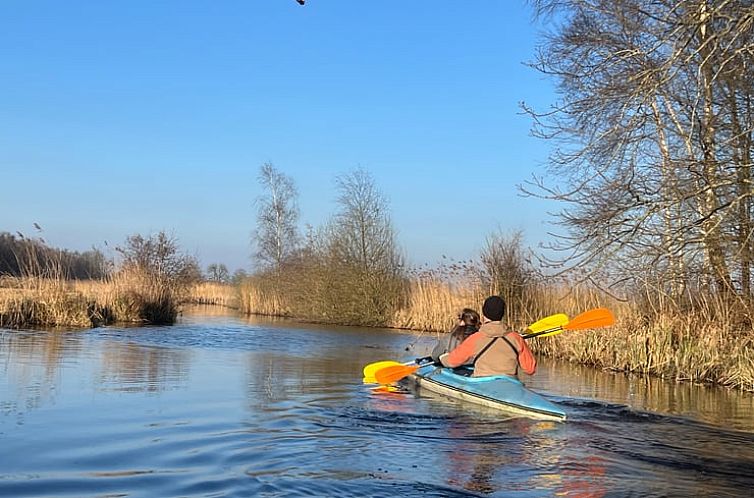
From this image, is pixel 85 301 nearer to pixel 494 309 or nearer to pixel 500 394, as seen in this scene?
pixel 494 309

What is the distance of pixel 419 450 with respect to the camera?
20.6ft

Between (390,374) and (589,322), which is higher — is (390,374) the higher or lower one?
the lower one

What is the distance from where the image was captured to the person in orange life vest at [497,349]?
8375 mm

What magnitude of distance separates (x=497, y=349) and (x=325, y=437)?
2.51 metres

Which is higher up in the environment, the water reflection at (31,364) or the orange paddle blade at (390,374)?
the orange paddle blade at (390,374)

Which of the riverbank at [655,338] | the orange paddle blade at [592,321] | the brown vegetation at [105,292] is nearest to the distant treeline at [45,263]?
the brown vegetation at [105,292]

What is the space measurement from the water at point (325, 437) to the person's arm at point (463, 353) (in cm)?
48

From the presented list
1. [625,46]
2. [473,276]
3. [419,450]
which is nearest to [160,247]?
[473,276]

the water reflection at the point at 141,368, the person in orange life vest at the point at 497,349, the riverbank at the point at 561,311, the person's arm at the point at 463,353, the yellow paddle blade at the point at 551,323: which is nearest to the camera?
the person in orange life vest at the point at 497,349

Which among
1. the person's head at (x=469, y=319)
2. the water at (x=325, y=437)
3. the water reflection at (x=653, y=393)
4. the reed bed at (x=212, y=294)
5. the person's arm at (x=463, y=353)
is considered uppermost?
the reed bed at (x=212, y=294)

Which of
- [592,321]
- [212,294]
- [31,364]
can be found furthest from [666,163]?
[212,294]

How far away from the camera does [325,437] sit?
667cm

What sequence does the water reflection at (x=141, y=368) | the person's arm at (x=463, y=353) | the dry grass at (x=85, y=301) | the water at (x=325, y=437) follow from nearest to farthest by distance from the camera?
1. the water at (x=325, y=437)
2. the person's arm at (x=463, y=353)
3. the water reflection at (x=141, y=368)
4. the dry grass at (x=85, y=301)

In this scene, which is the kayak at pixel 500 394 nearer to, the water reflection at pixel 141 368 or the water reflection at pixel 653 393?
the water reflection at pixel 653 393
